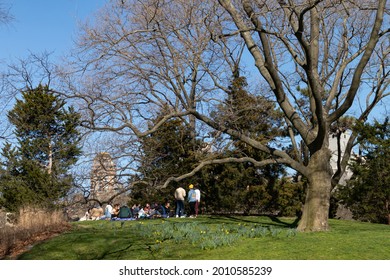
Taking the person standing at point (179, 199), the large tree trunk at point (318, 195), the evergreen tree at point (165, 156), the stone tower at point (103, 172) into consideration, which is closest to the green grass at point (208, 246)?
the large tree trunk at point (318, 195)

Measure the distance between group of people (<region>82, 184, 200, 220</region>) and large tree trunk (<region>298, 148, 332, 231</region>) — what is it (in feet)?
24.4

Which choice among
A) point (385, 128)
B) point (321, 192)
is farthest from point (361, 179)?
point (321, 192)

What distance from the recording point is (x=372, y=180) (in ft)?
70.0

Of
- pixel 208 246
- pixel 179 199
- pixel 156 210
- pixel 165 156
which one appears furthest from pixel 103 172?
pixel 208 246

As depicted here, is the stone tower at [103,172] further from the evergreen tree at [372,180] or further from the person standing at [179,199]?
the evergreen tree at [372,180]

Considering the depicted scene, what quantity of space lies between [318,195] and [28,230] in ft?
27.6

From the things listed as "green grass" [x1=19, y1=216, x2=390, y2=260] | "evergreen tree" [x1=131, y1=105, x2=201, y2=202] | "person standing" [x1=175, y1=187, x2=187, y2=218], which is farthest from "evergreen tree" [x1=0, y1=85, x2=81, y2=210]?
"green grass" [x1=19, y1=216, x2=390, y2=260]

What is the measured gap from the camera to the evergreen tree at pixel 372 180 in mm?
21094

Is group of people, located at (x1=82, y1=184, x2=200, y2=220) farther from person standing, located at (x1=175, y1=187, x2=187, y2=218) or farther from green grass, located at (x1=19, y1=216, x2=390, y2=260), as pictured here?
green grass, located at (x1=19, y1=216, x2=390, y2=260)

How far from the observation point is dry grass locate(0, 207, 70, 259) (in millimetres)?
11882

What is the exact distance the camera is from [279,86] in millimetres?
14305

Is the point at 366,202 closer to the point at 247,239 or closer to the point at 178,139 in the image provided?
the point at 178,139

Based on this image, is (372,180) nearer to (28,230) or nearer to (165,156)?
(165,156)
